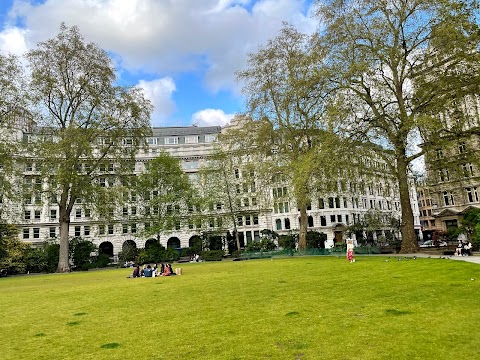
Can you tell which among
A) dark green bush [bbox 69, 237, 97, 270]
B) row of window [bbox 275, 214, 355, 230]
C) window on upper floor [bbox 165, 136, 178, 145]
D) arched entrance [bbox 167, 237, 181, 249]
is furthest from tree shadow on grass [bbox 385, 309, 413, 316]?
window on upper floor [bbox 165, 136, 178, 145]

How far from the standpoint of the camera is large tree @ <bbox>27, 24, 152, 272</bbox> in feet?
141

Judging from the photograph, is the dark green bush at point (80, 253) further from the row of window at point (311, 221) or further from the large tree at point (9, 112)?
the row of window at point (311, 221)

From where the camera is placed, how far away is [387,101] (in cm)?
3216

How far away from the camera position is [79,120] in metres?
46.6

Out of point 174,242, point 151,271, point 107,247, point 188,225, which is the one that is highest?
point 188,225

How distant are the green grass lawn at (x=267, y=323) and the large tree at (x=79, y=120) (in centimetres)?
2904

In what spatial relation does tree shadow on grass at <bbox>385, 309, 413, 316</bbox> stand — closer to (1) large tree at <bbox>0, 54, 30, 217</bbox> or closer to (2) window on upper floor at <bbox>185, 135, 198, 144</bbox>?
(1) large tree at <bbox>0, 54, 30, 217</bbox>

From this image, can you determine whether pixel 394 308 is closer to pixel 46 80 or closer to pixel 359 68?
pixel 359 68

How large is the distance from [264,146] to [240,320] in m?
32.9

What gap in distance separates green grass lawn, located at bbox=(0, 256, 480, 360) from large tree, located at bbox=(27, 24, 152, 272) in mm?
29042

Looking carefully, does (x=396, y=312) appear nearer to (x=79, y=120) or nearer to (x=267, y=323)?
(x=267, y=323)

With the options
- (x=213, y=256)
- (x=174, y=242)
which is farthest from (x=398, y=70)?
(x=174, y=242)

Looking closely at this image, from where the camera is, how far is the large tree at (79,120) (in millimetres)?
42969

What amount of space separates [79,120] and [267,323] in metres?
42.9
